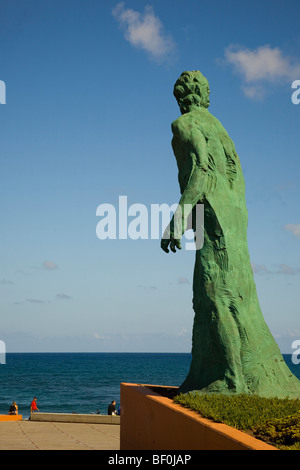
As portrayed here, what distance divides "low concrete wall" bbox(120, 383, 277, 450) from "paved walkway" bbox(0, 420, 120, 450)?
2.25m

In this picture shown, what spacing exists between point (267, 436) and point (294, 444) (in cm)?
48

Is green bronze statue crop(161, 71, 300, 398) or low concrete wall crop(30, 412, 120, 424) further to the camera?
low concrete wall crop(30, 412, 120, 424)

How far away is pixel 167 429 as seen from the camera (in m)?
6.53

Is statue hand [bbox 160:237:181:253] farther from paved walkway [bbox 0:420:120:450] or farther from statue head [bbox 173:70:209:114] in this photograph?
paved walkway [bbox 0:420:120:450]

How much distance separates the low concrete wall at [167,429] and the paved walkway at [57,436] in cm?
225

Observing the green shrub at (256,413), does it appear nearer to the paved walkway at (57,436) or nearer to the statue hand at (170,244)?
the statue hand at (170,244)

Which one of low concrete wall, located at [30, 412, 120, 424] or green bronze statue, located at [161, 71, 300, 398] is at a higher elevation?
green bronze statue, located at [161, 71, 300, 398]

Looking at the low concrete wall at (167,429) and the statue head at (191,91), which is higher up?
the statue head at (191,91)

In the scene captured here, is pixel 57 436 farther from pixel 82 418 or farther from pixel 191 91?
pixel 191 91

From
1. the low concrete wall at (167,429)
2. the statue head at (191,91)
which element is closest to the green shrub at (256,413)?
the low concrete wall at (167,429)

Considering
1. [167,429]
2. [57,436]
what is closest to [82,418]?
[57,436]

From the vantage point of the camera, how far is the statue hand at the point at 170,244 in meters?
7.16

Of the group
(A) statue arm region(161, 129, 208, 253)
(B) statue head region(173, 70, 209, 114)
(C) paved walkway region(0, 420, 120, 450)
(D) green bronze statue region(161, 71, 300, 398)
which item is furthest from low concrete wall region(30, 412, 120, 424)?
(B) statue head region(173, 70, 209, 114)

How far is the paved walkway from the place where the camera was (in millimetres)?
10602
